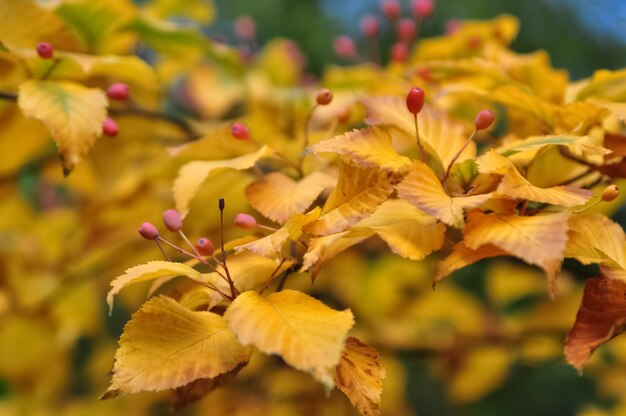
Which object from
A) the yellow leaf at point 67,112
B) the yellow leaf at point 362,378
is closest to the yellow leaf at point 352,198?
the yellow leaf at point 362,378

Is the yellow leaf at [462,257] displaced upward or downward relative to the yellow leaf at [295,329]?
upward

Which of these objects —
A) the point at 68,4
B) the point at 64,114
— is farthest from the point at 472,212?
the point at 68,4

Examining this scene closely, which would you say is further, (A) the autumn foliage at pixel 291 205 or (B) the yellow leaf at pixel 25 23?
(B) the yellow leaf at pixel 25 23

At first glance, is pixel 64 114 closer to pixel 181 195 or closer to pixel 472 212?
pixel 181 195

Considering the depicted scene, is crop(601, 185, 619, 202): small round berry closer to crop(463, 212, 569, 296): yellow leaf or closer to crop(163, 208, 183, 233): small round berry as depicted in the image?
crop(463, 212, 569, 296): yellow leaf

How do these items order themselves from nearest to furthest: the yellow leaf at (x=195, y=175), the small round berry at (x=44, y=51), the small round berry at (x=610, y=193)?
the small round berry at (x=610, y=193) → the yellow leaf at (x=195, y=175) → the small round berry at (x=44, y=51)

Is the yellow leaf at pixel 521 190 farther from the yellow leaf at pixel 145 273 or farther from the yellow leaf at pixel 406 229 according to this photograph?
the yellow leaf at pixel 145 273

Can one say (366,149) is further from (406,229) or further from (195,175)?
(195,175)
